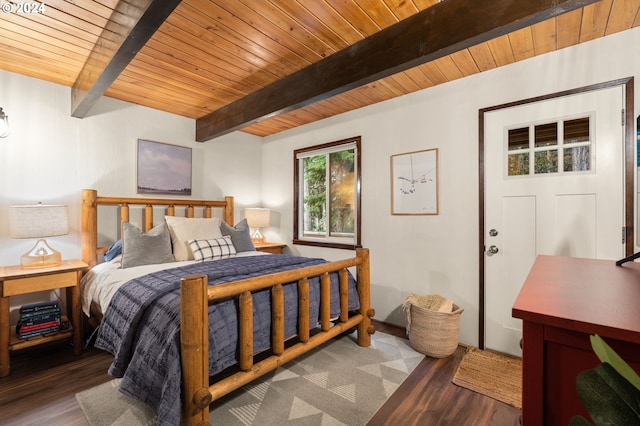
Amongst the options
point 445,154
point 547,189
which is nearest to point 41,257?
point 445,154

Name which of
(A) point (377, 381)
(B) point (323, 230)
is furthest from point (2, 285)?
(B) point (323, 230)

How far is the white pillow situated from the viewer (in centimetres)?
277

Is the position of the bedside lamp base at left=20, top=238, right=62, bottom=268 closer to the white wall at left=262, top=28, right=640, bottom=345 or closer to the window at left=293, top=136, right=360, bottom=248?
the window at left=293, top=136, right=360, bottom=248

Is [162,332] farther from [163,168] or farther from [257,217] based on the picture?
[257,217]

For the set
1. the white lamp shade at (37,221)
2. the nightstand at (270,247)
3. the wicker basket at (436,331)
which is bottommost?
the wicker basket at (436,331)

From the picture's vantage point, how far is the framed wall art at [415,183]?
2.77 meters

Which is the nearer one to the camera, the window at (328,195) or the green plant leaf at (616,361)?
the green plant leaf at (616,361)

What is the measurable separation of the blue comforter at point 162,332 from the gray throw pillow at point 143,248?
49 cm

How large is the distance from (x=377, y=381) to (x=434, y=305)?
903 millimetres

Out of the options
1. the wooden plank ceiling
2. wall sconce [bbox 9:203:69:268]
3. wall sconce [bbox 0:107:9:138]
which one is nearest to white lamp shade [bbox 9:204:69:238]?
wall sconce [bbox 9:203:69:268]

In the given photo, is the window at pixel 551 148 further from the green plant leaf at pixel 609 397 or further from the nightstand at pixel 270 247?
the nightstand at pixel 270 247

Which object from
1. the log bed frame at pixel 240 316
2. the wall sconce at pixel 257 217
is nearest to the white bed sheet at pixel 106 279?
the log bed frame at pixel 240 316

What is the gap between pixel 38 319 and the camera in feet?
7.48

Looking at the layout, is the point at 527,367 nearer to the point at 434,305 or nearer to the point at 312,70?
the point at 434,305
